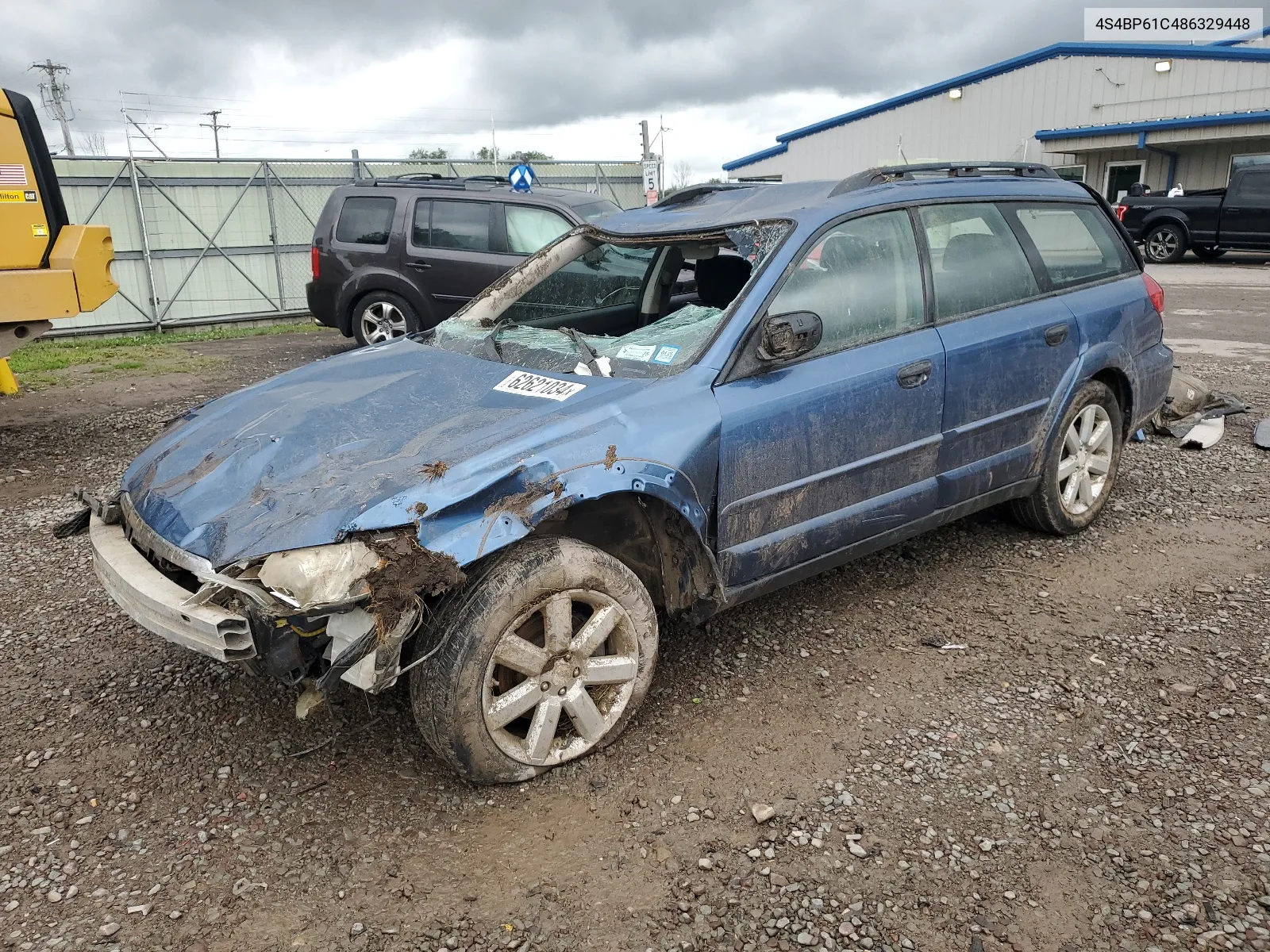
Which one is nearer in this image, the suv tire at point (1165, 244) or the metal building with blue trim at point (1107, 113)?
the suv tire at point (1165, 244)

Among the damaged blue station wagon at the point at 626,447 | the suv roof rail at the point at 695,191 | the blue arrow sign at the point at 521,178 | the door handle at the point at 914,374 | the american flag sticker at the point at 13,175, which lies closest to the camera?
the damaged blue station wagon at the point at 626,447

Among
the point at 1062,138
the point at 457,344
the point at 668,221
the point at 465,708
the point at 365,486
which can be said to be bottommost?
the point at 465,708

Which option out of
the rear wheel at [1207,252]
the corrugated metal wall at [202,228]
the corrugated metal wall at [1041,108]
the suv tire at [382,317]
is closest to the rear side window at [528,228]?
the suv tire at [382,317]

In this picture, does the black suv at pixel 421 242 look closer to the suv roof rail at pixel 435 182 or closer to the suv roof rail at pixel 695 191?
the suv roof rail at pixel 435 182

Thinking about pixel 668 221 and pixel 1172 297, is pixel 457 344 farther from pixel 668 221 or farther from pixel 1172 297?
pixel 1172 297

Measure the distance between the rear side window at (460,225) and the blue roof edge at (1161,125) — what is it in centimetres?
2229

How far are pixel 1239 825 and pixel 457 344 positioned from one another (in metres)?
3.17

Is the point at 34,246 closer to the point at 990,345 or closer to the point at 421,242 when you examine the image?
the point at 421,242

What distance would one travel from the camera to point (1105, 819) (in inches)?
105

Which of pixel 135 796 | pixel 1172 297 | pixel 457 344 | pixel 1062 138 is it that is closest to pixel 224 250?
pixel 457 344

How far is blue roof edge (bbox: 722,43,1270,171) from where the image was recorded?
23.9 meters

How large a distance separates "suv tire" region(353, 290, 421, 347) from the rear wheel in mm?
17073

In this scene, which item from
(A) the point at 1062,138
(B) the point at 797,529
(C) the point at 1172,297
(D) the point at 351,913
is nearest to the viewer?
(D) the point at 351,913

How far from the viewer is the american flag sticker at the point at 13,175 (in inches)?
253
